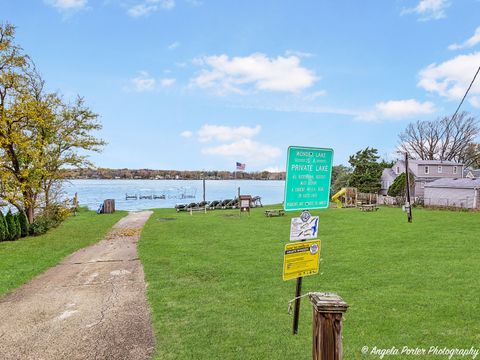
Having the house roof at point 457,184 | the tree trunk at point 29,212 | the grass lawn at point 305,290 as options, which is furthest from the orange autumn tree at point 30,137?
the house roof at point 457,184

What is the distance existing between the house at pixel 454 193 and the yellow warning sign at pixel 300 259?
Result: 33947 millimetres

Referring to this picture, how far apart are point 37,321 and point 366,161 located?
1865 inches

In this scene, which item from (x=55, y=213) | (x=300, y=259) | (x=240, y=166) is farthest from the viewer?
(x=240, y=166)

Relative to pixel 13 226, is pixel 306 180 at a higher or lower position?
higher

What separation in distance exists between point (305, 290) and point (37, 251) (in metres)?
10.6

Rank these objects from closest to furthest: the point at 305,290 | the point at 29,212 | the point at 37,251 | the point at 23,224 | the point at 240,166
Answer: the point at 305,290, the point at 37,251, the point at 23,224, the point at 29,212, the point at 240,166

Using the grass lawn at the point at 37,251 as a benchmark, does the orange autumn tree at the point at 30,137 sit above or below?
above

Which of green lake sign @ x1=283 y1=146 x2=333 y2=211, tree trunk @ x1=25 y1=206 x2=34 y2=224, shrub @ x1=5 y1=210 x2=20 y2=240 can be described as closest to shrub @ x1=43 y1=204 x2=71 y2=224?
tree trunk @ x1=25 y1=206 x2=34 y2=224

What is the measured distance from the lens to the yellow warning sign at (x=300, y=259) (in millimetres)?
4734

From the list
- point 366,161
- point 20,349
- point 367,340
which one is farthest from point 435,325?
point 366,161

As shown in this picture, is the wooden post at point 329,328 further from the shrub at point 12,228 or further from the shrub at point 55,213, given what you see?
the shrub at point 55,213

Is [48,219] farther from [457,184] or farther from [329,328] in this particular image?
[457,184]

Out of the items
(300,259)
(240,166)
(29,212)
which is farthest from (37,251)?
(240,166)

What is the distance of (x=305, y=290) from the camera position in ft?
24.5
